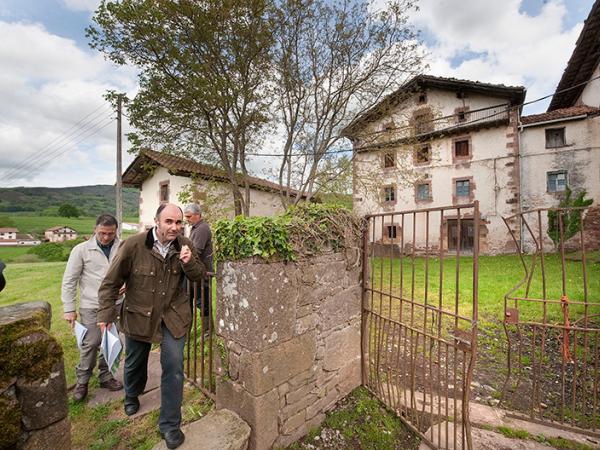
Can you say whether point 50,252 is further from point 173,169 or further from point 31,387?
point 31,387

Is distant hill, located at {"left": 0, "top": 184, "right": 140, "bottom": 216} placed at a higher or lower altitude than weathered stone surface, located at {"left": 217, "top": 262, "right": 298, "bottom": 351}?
higher

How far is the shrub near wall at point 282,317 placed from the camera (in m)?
2.08

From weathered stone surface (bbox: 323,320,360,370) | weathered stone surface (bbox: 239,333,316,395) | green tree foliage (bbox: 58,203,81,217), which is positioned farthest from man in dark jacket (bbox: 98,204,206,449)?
green tree foliage (bbox: 58,203,81,217)

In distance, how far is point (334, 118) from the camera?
10109mm

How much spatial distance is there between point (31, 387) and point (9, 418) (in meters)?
0.14

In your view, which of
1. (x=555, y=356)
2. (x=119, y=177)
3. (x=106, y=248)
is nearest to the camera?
(x=106, y=248)

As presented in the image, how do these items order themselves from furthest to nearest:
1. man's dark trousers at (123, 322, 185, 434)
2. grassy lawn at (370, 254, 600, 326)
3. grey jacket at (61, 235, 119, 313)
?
grassy lawn at (370, 254, 600, 326) → grey jacket at (61, 235, 119, 313) → man's dark trousers at (123, 322, 185, 434)

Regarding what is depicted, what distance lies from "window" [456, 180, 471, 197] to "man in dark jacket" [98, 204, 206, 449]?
18.6 meters

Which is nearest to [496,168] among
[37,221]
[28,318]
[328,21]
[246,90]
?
[328,21]

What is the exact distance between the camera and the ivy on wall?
211 centimetres

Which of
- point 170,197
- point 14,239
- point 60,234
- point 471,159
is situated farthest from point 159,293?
point 14,239

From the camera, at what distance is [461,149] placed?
56.6 feet

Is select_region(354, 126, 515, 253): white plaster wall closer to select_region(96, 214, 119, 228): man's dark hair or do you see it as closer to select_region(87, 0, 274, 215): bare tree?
select_region(87, 0, 274, 215): bare tree

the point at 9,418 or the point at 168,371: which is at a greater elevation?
the point at 9,418
